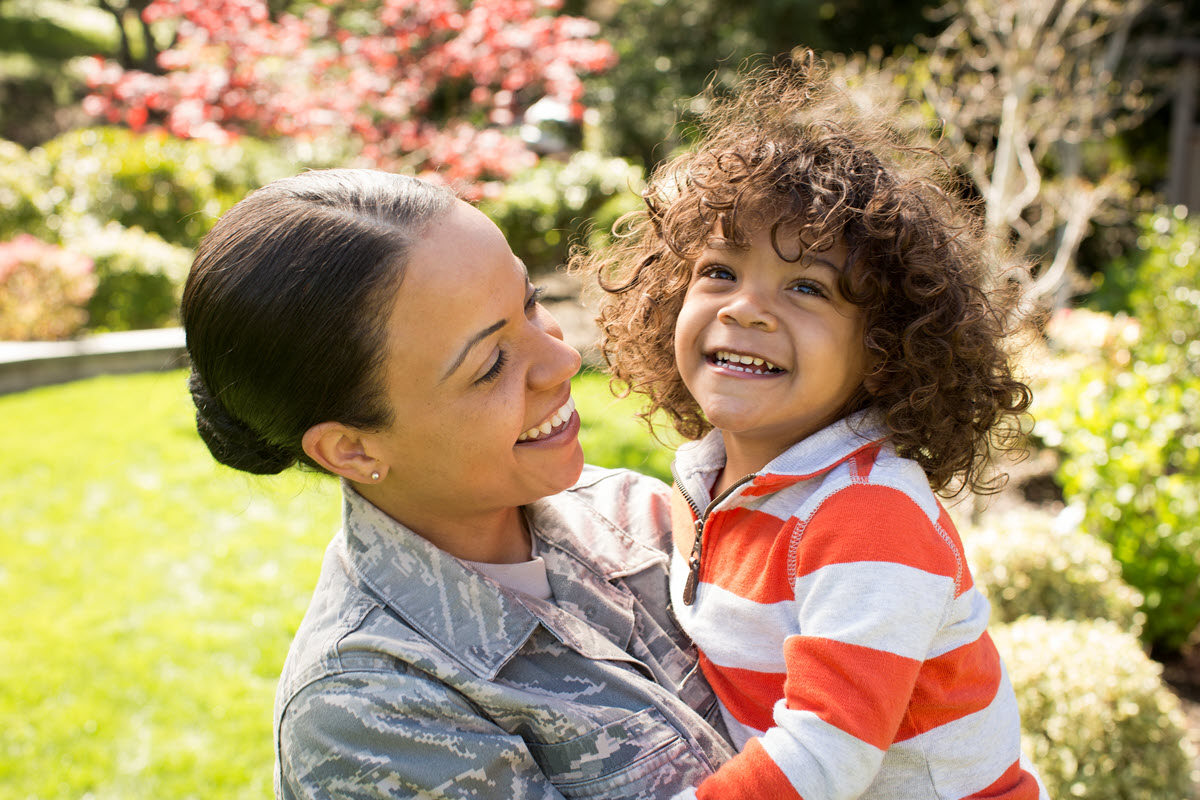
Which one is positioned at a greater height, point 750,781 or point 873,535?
point 873,535

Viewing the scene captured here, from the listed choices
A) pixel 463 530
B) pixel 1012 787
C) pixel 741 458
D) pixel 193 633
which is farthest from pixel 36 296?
pixel 1012 787

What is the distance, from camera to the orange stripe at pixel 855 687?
140cm

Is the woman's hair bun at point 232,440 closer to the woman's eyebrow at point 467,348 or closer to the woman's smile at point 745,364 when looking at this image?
the woman's eyebrow at point 467,348

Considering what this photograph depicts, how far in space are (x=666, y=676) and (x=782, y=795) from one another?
0.38m

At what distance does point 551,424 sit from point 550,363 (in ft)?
0.40

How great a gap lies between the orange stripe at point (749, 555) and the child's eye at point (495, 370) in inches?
20.7

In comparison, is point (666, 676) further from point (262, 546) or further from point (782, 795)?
→ point (262, 546)

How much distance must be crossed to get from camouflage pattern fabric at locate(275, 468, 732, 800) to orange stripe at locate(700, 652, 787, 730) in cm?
5

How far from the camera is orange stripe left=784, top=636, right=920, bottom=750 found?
140 centimetres

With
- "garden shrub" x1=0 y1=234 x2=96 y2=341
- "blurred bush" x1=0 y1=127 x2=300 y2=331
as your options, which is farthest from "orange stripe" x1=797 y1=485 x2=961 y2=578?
"blurred bush" x1=0 y1=127 x2=300 y2=331

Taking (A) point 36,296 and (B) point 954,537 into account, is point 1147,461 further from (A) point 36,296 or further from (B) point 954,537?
(A) point 36,296

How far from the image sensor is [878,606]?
1429 mm

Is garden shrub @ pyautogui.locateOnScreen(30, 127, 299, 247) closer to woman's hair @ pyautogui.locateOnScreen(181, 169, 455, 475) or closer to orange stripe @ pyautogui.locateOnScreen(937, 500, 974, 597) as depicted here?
woman's hair @ pyautogui.locateOnScreen(181, 169, 455, 475)

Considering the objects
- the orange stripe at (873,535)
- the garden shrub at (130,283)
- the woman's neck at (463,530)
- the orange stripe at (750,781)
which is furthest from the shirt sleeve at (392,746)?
the garden shrub at (130,283)
